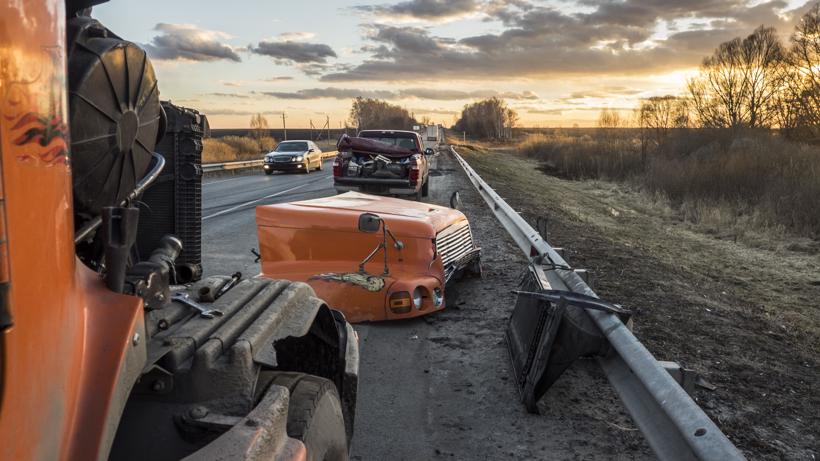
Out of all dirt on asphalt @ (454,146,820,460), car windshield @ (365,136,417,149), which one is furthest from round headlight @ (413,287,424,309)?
car windshield @ (365,136,417,149)

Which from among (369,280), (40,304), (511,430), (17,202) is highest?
(17,202)

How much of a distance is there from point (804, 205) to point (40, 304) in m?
16.8

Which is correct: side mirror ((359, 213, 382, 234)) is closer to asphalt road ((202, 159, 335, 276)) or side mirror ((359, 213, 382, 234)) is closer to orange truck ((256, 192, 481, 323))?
orange truck ((256, 192, 481, 323))

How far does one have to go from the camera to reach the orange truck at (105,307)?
3.83 feet

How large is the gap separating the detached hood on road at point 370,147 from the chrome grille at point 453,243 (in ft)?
26.7

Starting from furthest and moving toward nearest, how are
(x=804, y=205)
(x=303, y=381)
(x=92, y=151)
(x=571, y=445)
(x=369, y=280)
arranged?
1. (x=804, y=205)
2. (x=369, y=280)
3. (x=571, y=445)
4. (x=303, y=381)
5. (x=92, y=151)

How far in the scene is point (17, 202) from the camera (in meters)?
1.16

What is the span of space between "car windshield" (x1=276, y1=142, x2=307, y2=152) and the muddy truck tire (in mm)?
28838

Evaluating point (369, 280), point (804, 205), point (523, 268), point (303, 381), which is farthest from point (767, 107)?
point (303, 381)

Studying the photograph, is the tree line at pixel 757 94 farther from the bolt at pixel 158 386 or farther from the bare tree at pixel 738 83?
the bolt at pixel 158 386

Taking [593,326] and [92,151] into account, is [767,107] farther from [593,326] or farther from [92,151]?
[92,151]

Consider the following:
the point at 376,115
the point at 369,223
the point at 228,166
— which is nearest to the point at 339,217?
the point at 369,223

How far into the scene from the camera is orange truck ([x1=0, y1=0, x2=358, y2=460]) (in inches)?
45.9

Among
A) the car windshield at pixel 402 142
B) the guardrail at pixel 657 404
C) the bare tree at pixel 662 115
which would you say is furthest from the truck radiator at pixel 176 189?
the bare tree at pixel 662 115
